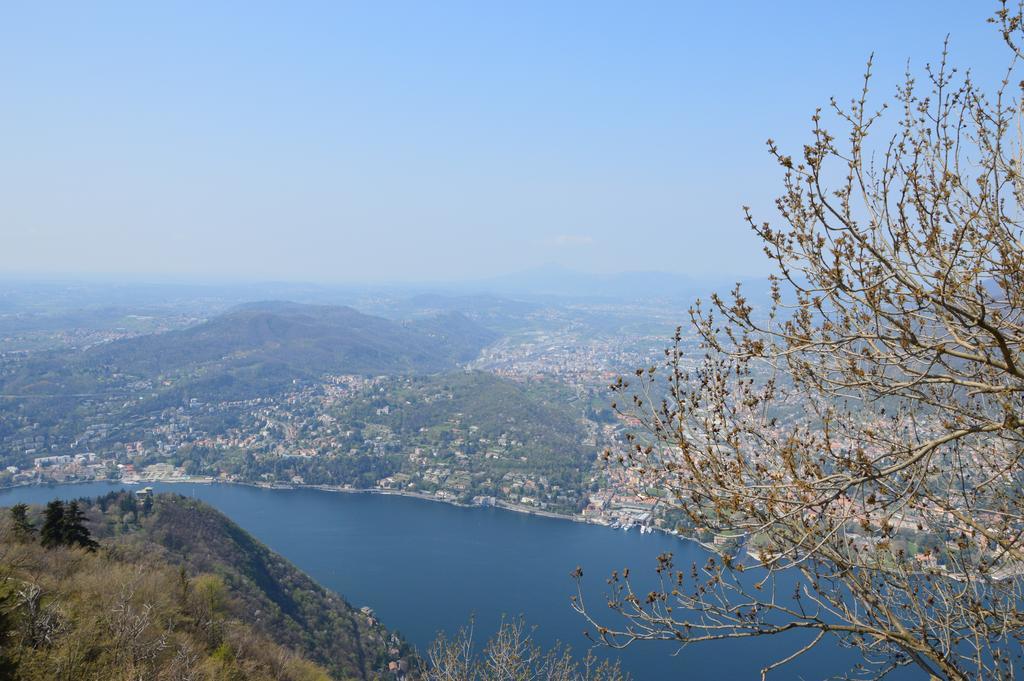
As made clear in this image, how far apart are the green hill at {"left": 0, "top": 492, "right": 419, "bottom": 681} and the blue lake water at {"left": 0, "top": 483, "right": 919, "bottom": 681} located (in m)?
2.66

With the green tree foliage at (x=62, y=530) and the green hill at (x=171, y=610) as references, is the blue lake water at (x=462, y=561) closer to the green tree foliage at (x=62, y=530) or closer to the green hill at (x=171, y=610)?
the green hill at (x=171, y=610)

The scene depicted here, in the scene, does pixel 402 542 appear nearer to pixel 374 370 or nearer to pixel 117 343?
pixel 374 370

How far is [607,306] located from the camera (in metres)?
115

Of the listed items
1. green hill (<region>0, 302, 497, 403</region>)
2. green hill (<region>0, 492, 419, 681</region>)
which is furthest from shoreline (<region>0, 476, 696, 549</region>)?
green hill (<region>0, 302, 497, 403</region>)

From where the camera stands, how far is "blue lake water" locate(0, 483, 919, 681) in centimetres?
1471

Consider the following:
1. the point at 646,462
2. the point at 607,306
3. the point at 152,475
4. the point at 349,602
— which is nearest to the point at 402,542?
the point at 349,602

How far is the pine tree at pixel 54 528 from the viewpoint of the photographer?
8609mm

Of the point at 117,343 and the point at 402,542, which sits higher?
the point at 117,343

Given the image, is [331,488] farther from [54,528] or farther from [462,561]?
[54,528]

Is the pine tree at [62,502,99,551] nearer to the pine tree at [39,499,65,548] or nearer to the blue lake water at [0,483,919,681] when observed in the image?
the pine tree at [39,499,65,548]

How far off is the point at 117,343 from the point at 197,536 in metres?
47.2

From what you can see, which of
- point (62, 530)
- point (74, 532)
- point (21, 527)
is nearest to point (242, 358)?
point (74, 532)

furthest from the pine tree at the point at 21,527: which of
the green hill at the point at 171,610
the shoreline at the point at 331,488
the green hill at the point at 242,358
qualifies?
the green hill at the point at 242,358

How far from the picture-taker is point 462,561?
20.5 meters
